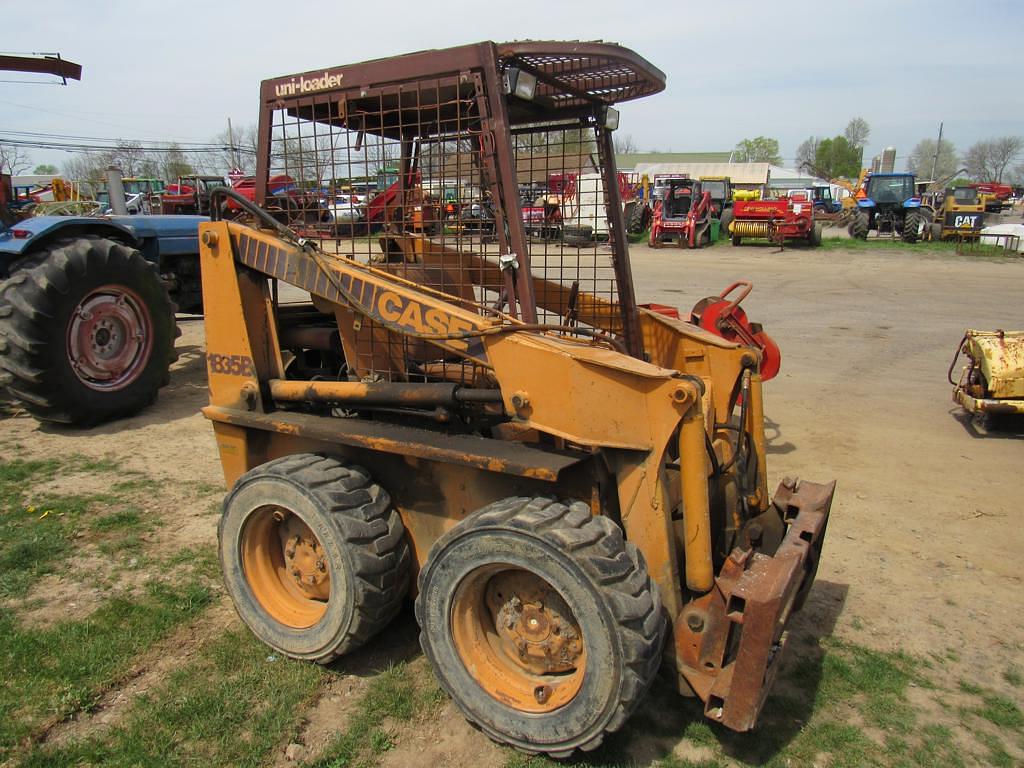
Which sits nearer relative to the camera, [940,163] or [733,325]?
[733,325]

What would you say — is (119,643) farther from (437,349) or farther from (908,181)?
(908,181)

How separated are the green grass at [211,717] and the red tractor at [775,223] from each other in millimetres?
24668

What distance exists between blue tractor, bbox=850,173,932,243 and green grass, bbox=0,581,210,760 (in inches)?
1120

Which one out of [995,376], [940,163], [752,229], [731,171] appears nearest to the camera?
[995,376]

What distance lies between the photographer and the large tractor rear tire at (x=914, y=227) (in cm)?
2573

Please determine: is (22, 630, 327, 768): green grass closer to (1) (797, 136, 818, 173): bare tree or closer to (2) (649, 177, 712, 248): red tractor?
(2) (649, 177, 712, 248): red tractor

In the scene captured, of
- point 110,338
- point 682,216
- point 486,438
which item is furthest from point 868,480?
point 682,216

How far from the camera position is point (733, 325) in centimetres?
554

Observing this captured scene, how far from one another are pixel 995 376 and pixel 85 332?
7824 mm

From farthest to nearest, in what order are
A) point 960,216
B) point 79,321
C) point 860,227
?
point 860,227
point 960,216
point 79,321

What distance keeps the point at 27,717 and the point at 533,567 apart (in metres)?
2.15

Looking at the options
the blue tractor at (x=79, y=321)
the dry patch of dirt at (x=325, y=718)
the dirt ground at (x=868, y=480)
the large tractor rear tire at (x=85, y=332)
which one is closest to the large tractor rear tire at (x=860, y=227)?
the dirt ground at (x=868, y=480)

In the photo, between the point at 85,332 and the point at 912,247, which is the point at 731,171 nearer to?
the point at 912,247

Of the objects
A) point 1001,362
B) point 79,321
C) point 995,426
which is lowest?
point 995,426
